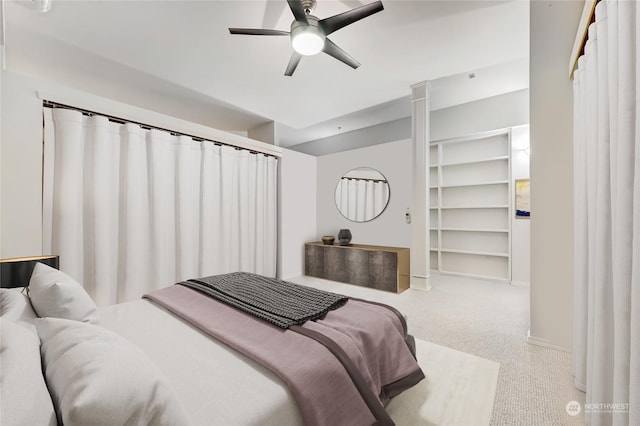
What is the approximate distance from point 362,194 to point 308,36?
285 cm

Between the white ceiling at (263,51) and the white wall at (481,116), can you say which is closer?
the white ceiling at (263,51)

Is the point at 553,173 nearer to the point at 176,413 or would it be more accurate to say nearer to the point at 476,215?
the point at 476,215

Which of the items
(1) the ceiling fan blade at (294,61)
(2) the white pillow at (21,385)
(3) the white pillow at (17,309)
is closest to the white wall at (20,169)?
(3) the white pillow at (17,309)

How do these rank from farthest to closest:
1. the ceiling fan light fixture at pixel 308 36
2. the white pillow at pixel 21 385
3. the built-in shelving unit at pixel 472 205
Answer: the built-in shelving unit at pixel 472 205 → the ceiling fan light fixture at pixel 308 36 → the white pillow at pixel 21 385

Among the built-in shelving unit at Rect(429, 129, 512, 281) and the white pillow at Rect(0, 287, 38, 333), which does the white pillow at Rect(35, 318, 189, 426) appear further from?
the built-in shelving unit at Rect(429, 129, 512, 281)

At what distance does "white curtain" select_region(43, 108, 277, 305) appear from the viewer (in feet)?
7.53

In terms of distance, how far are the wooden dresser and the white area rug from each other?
1.65 meters

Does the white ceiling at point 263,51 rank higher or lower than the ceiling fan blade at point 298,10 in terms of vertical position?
higher

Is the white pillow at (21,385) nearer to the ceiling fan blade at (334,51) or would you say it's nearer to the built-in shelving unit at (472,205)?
the ceiling fan blade at (334,51)

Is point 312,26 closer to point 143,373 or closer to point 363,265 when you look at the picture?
point 143,373

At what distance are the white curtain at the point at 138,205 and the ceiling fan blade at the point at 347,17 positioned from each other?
6.75ft

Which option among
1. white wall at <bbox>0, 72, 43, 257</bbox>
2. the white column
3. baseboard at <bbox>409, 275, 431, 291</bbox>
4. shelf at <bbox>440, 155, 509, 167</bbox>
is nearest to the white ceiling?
the white column

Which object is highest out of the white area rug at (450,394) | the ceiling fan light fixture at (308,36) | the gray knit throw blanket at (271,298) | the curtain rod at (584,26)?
the ceiling fan light fixture at (308,36)

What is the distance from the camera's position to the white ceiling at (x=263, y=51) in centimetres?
226
